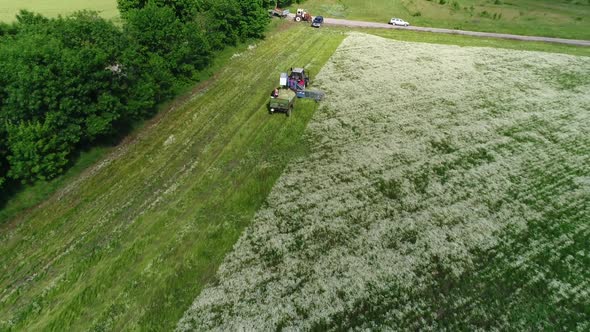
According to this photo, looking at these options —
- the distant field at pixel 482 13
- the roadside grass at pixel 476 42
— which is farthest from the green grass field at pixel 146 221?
the distant field at pixel 482 13

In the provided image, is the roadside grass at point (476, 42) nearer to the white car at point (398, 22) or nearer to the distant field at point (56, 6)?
the white car at point (398, 22)

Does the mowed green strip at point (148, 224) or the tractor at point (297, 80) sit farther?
the tractor at point (297, 80)

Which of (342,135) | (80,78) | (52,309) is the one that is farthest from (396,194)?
(80,78)

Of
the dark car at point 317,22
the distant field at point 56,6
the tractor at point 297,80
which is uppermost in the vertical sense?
the distant field at point 56,6

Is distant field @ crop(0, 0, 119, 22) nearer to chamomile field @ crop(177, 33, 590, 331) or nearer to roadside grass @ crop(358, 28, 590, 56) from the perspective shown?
roadside grass @ crop(358, 28, 590, 56)

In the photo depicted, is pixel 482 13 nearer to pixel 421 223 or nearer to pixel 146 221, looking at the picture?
pixel 421 223

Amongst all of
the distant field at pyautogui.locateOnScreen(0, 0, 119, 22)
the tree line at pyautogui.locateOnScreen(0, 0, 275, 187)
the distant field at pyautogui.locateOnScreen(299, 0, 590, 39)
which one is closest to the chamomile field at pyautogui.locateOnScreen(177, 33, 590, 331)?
the tree line at pyautogui.locateOnScreen(0, 0, 275, 187)

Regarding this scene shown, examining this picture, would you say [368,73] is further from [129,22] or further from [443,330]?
[443,330]
